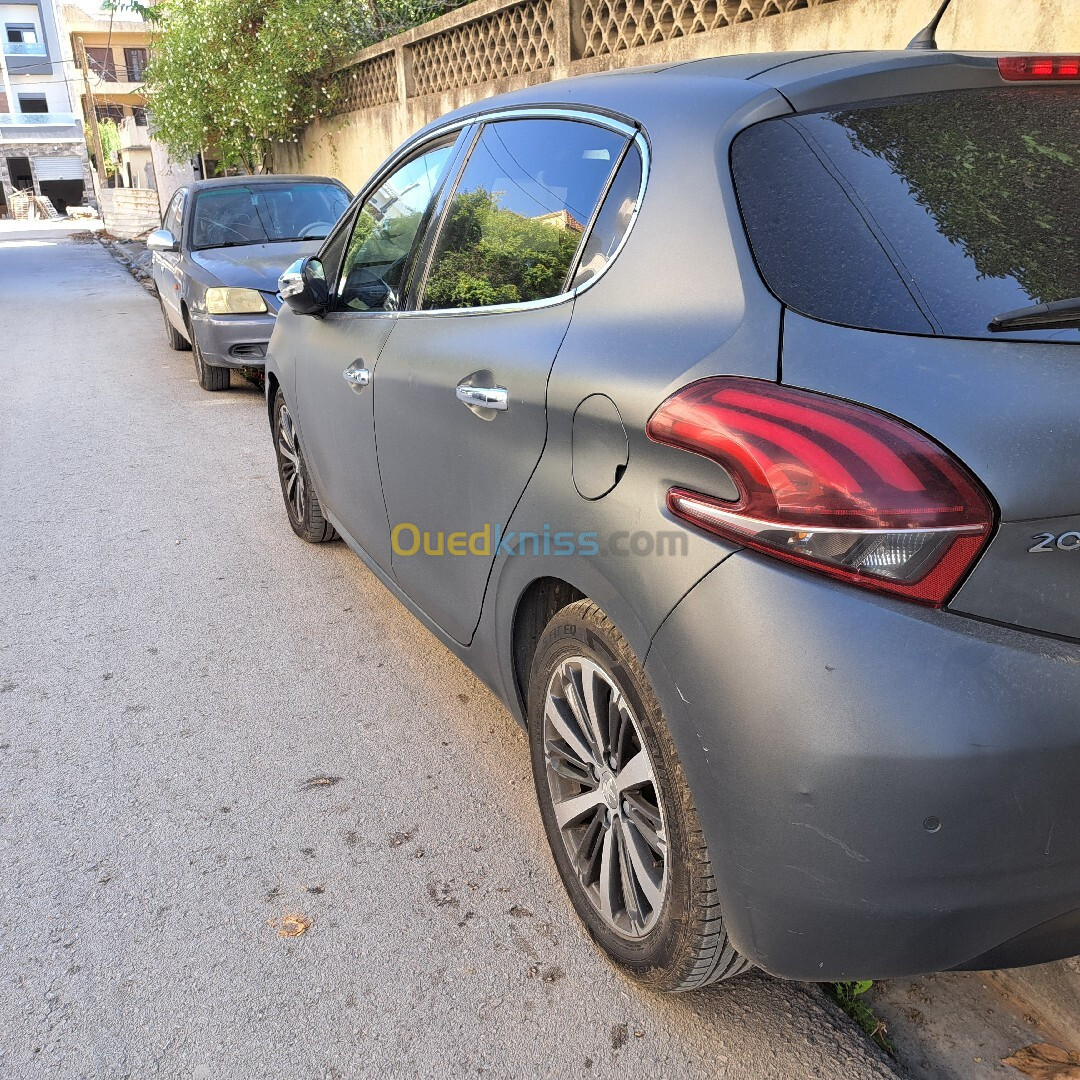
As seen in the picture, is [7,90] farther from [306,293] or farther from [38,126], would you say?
[306,293]

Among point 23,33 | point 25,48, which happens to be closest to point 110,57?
point 25,48

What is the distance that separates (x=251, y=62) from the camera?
15781 mm

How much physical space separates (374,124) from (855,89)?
12784mm

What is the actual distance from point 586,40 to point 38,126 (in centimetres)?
6171

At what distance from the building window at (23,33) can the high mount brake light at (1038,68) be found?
2721 inches

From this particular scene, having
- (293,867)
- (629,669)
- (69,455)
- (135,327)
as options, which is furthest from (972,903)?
(135,327)

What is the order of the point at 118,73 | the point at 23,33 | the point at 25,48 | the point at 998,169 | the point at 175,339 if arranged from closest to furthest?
the point at 998,169 → the point at 175,339 → the point at 23,33 → the point at 25,48 → the point at 118,73

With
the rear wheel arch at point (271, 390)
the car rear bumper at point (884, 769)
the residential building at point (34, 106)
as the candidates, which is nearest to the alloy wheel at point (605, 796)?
the car rear bumper at point (884, 769)

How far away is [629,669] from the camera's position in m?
1.93

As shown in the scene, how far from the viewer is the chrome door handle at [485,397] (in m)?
2.33

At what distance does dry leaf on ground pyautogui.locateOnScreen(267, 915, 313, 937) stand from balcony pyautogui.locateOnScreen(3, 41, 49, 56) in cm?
6871

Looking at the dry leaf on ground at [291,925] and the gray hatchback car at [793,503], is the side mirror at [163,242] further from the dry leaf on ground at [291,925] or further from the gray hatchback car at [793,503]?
the dry leaf on ground at [291,925]

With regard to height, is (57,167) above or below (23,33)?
below

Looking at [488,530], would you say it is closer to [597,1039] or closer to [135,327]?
[597,1039]
